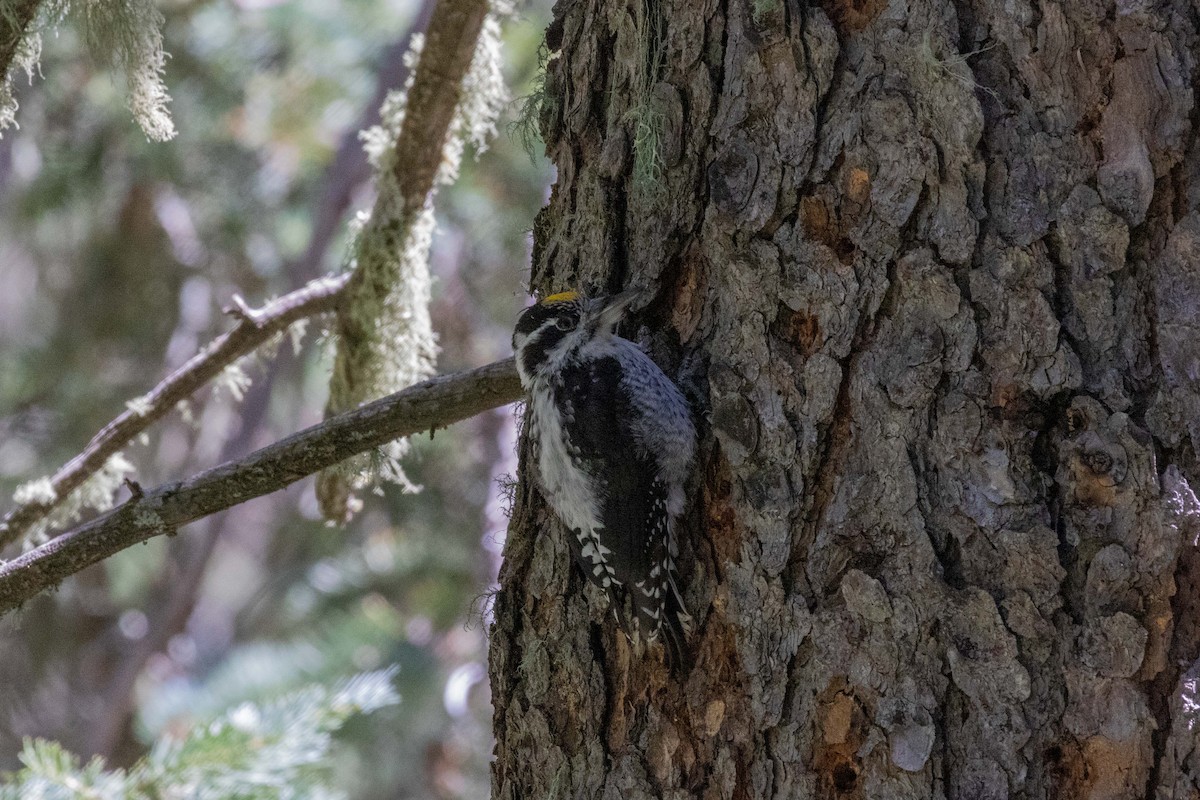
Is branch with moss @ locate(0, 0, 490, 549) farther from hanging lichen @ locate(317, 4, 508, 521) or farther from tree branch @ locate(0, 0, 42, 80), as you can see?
tree branch @ locate(0, 0, 42, 80)

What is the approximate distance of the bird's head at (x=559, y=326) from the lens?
2669 mm

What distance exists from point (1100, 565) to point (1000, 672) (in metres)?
0.24

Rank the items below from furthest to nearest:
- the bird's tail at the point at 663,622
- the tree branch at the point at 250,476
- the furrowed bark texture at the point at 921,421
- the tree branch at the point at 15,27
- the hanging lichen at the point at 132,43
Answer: the hanging lichen at the point at 132,43 < the tree branch at the point at 250,476 < the tree branch at the point at 15,27 < the bird's tail at the point at 663,622 < the furrowed bark texture at the point at 921,421

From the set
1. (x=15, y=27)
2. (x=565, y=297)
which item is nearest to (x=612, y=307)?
(x=565, y=297)

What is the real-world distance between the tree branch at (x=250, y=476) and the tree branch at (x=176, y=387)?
22.6 inches

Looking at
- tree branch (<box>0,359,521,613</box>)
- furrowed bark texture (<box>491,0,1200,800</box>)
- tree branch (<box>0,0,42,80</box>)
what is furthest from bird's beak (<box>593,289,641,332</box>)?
tree branch (<box>0,0,42,80</box>)

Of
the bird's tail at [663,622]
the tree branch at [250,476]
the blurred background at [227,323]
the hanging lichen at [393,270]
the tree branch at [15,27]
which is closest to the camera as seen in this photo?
the bird's tail at [663,622]

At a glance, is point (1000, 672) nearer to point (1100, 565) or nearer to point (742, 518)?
point (1100, 565)

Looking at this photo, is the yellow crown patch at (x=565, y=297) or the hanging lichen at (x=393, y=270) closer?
the yellow crown patch at (x=565, y=297)

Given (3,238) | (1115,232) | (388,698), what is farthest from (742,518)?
(3,238)

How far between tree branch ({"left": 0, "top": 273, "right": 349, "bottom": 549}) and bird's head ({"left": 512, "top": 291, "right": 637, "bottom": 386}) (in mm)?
683

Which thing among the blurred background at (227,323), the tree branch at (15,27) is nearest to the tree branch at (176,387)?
the tree branch at (15,27)

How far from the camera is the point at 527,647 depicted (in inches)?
→ 97.8

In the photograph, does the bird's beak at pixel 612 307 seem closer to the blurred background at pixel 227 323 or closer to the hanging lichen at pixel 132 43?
the hanging lichen at pixel 132 43
